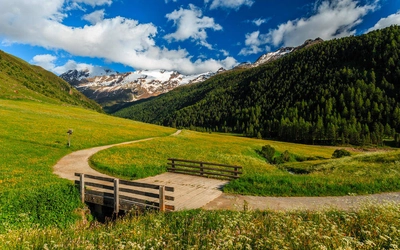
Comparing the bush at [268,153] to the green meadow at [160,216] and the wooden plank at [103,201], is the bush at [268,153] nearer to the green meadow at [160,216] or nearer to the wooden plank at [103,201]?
the green meadow at [160,216]

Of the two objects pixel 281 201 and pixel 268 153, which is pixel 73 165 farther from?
pixel 268 153

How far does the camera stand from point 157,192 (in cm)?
2069

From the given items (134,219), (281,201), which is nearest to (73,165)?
(134,219)

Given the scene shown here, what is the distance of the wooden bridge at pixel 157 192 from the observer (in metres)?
16.1

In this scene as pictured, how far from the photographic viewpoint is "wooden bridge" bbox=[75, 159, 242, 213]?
16.1 metres

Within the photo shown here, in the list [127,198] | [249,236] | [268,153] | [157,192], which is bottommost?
[268,153]

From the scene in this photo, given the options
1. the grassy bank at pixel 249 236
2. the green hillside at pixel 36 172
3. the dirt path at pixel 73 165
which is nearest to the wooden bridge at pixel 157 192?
the green hillside at pixel 36 172

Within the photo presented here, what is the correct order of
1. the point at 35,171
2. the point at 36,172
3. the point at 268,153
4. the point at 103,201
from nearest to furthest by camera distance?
the point at 103,201
the point at 36,172
the point at 35,171
the point at 268,153

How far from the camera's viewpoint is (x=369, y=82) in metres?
199

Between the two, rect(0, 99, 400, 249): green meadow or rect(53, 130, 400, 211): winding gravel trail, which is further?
rect(53, 130, 400, 211): winding gravel trail

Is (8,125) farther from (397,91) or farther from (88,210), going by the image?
(397,91)

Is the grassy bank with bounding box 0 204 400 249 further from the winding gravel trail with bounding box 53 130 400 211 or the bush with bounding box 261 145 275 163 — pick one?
the bush with bounding box 261 145 275 163

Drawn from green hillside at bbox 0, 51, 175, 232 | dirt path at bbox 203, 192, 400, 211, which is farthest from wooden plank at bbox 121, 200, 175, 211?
green hillside at bbox 0, 51, 175, 232

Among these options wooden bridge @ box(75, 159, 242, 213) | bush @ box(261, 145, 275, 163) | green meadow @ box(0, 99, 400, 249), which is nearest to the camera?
green meadow @ box(0, 99, 400, 249)
